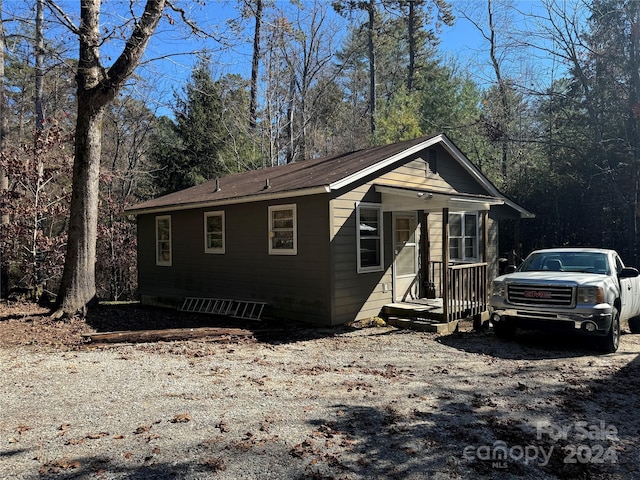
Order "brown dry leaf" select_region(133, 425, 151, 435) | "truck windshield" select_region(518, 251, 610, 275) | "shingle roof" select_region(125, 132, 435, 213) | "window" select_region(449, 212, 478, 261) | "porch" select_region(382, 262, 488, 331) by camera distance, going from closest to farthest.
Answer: "brown dry leaf" select_region(133, 425, 151, 435)
"truck windshield" select_region(518, 251, 610, 275)
"porch" select_region(382, 262, 488, 331)
"shingle roof" select_region(125, 132, 435, 213)
"window" select_region(449, 212, 478, 261)

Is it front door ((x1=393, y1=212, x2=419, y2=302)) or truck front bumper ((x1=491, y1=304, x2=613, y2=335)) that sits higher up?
front door ((x1=393, y1=212, x2=419, y2=302))

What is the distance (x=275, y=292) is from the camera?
10.0m

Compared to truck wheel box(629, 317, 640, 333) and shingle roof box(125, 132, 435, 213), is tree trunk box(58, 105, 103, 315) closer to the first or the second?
shingle roof box(125, 132, 435, 213)

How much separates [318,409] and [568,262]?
5.82 metres

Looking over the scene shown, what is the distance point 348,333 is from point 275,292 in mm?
2184

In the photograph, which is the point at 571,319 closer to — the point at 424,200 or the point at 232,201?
the point at 424,200

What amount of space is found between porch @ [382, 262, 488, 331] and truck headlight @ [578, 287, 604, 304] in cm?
234

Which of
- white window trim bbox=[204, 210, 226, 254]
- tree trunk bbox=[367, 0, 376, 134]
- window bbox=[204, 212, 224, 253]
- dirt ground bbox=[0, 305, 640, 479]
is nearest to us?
dirt ground bbox=[0, 305, 640, 479]

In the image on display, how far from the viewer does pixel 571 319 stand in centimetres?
683

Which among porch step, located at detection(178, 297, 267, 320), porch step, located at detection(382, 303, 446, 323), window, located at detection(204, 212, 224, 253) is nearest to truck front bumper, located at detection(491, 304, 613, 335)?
porch step, located at detection(382, 303, 446, 323)

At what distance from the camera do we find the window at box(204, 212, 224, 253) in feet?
37.5

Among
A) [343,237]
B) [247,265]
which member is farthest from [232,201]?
[343,237]

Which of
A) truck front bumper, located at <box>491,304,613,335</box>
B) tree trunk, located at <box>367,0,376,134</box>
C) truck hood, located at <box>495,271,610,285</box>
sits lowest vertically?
truck front bumper, located at <box>491,304,613,335</box>

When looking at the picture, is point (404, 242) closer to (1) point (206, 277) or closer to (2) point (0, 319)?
(1) point (206, 277)
